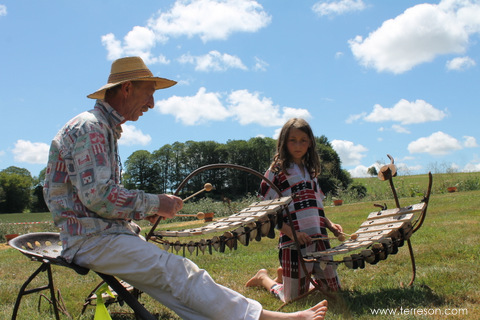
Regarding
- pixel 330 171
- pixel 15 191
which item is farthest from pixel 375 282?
pixel 15 191

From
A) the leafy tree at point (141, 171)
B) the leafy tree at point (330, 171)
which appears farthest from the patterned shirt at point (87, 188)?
the leafy tree at point (141, 171)

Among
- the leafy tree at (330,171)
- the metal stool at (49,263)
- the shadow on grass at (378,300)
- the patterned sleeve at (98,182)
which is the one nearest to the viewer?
the patterned sleeve at (98,182)

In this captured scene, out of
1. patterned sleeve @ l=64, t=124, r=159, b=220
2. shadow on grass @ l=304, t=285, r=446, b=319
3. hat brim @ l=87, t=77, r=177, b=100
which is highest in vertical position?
hat brim @ l=87, t=77, r=177, b=100

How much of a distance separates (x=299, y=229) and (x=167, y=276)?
1.67 m

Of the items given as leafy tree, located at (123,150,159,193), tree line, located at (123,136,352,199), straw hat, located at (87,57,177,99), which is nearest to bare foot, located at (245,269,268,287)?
straw hat, located at (87,57,177,99)

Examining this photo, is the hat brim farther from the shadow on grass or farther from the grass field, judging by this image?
the shadow on grass

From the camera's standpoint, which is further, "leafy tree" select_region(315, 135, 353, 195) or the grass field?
"leafy tree" select_region(315, 135, 353, 195)

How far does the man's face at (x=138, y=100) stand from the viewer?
7.32 feet

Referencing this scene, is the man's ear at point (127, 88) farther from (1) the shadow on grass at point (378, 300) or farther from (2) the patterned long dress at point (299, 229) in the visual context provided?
(1) the shadow on grass at point (378, 300)

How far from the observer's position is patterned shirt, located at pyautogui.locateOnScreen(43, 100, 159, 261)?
74.4 inches

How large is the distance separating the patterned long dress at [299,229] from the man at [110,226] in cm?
132

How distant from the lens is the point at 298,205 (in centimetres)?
345

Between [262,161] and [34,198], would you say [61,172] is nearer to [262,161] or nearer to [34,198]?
[262,161]

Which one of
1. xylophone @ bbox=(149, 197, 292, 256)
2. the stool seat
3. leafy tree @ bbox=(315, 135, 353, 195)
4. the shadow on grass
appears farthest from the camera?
leafy tree @ bbox=(315, 135, 353, 195)
